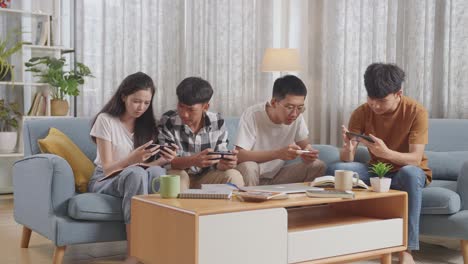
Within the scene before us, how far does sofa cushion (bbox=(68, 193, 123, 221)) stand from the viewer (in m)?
2.68

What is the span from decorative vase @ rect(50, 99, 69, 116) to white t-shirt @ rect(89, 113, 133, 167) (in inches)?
87.2

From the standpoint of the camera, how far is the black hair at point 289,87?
10.2ft

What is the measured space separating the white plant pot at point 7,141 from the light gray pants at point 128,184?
2.31 meters

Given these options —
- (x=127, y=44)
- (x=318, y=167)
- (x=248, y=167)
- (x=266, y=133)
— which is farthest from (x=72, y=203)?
(x=127, y=44)

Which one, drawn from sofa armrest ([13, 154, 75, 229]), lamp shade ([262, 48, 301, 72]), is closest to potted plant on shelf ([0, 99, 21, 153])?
sofa armrest ([13, 154, 75, 229])

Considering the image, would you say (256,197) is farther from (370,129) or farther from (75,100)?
(75,100)

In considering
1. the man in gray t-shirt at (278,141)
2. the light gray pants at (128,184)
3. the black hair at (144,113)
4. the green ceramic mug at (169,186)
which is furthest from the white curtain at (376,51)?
the green ceramic mug at (169,186)

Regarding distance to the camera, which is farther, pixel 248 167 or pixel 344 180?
pixel 248 167

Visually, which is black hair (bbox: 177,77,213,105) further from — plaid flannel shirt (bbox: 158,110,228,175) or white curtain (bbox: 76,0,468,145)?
white curtain (bbox: 76,0,468,145)

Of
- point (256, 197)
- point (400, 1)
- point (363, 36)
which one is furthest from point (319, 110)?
point (256, 197)

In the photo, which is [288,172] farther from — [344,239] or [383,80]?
[344,239]

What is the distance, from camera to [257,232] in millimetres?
2240

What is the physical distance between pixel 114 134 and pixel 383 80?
50.5 inches

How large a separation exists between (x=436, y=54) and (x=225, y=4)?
2277 mm
